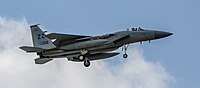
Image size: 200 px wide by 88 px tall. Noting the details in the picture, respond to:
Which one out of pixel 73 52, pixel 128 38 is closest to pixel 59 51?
pixel 73 52

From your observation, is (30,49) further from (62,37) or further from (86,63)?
(86,63)

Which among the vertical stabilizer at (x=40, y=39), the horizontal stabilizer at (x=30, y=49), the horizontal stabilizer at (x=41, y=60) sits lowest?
the horizontal stabilizer at (x=41, y=60)

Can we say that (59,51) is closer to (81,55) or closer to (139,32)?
(81,55)

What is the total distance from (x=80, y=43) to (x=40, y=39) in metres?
4.12

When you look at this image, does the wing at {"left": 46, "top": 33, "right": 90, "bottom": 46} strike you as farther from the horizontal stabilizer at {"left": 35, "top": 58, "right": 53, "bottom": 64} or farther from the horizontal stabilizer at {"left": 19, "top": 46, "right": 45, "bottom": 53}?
the horizontal stabilizer at {"left": 35, "top": 58, "right": 53, "bottom": 64}

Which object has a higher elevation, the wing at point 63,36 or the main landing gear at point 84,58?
the wing at point 63,36

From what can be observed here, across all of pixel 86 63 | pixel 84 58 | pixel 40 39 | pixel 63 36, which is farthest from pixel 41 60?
pixel 86 63

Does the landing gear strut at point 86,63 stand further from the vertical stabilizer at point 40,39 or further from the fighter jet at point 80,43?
the vertical stabilizer at point 40,39

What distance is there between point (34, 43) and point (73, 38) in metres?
3.78

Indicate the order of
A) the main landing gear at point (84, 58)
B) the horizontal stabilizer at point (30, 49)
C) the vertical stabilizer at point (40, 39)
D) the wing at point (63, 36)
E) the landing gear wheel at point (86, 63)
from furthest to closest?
the landing gear wheel at point (86, 63), the vertical stabilizer at point (40, 39), the main landing gear at point (84, 58), the wing at point (63, 36), the horizontal stabilizer at point (30, 49)

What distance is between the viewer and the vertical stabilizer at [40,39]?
2968 inches

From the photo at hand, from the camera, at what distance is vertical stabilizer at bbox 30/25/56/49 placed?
75.4 meters

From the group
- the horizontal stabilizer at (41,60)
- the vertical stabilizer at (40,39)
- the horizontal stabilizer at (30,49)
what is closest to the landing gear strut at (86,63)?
the vertical stabilizer at (40,39)

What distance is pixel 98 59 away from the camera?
254 ft
